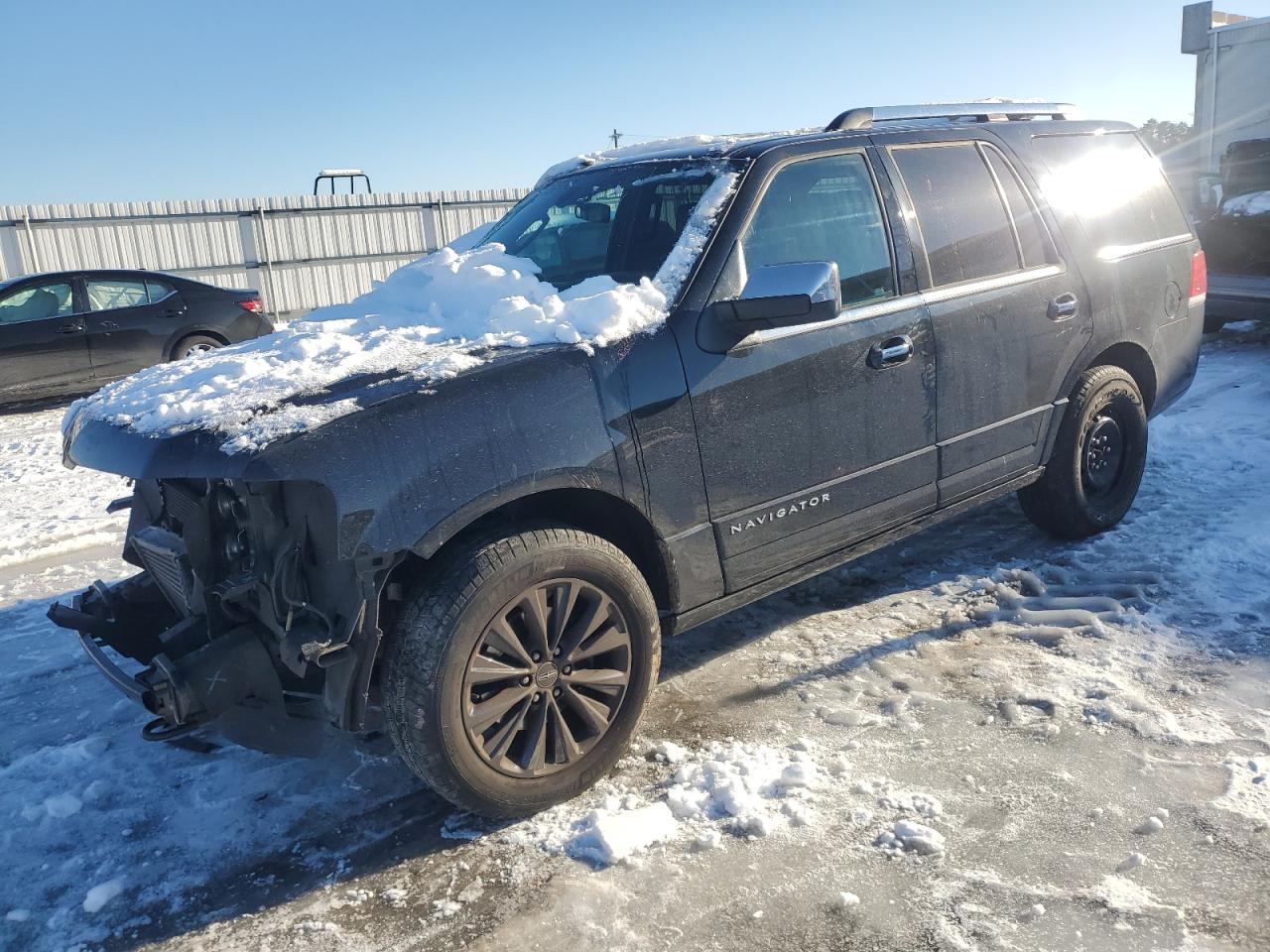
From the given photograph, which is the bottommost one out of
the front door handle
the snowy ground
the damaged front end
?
the snowy ground

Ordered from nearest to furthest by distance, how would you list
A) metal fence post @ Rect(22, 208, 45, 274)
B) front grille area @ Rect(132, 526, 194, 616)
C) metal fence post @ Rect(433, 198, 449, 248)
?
front grille area @ Rect(132, 526, 194, 616)
metal fence post @ Rect(22, 208, 45, 274)
metal fence post @ Rect(433, 198, 449, 248)

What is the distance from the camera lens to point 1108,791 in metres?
2.95

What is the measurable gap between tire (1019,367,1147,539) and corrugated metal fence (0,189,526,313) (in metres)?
13.6

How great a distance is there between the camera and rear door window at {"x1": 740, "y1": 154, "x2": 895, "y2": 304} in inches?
140

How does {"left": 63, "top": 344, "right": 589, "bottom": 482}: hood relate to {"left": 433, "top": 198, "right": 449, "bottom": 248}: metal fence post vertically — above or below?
below

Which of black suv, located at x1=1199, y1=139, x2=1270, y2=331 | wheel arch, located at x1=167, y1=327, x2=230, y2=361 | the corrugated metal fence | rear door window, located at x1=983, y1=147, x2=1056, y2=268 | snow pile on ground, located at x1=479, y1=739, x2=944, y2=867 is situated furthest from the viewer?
the corrugated metal fence

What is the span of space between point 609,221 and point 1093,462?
108 inches

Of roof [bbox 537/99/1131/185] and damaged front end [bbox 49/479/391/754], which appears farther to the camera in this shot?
roof [bbox 537/99/1131/185]

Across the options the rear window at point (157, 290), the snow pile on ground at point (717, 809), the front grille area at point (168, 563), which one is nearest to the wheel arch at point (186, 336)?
the rear window at point (157, 290)

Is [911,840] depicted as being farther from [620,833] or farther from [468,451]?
[468,451]

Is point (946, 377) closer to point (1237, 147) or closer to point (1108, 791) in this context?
point (1108, 791)

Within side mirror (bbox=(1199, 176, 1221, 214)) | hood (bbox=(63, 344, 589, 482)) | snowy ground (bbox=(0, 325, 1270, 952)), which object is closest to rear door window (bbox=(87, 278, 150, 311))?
snowy ground (bbox=(0, 325, 1270, 952))

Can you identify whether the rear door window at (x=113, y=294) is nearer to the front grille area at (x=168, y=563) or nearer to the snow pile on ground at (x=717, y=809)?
the front grille area at (x=168, y=563)

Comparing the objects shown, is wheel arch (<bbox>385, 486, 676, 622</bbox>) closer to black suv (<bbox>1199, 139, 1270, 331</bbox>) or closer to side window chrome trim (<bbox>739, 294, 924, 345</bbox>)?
side window chrome trim (<bbox>739, 294, 924, 345</bbox>)
